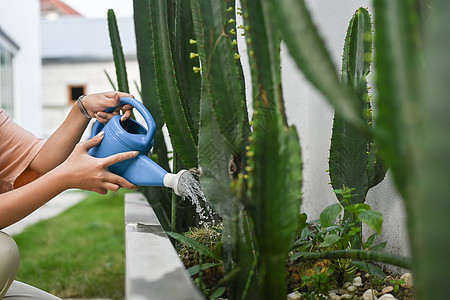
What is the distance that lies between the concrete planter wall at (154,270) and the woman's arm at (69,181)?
0.11 meters

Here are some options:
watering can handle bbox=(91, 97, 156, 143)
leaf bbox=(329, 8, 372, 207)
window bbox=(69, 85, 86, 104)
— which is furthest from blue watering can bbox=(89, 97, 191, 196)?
window bbox=(69, 85, 86, 104)

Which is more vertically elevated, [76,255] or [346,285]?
[346,285]

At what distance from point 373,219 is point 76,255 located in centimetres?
277

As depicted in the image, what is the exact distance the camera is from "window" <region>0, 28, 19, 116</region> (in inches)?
229

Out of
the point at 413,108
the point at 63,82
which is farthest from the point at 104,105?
the point at 63,82

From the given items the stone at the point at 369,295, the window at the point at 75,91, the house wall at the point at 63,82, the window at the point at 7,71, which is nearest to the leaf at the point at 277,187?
the stone at the point at 369,295

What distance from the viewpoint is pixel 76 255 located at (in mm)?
3111

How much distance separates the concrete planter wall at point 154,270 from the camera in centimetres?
51

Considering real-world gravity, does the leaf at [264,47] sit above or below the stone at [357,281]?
above

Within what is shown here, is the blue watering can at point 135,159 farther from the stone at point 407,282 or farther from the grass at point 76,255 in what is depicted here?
the grass at point 76,255

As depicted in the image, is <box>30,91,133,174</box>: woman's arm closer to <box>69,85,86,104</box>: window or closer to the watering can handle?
the watering can handle

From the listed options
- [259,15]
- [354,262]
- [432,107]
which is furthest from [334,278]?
[432,107]

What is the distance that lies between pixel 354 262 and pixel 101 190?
52 centimetres

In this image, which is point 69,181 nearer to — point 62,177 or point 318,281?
point 62,177
